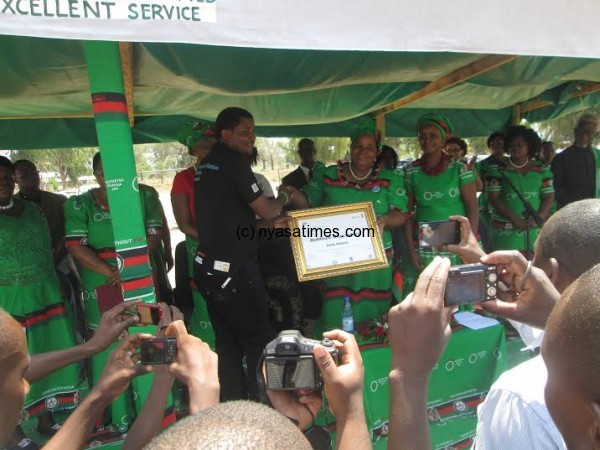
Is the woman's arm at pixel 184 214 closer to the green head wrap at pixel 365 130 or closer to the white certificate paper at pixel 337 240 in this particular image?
the white certificate paper at pixel 337 240

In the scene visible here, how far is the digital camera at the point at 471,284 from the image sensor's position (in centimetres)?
99

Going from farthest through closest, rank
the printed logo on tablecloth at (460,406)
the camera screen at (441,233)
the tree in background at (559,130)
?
1. the tree in background at (559,130)
2. the printed logo on tablecloth at (460,406)
3. the camera screen at (441,233)

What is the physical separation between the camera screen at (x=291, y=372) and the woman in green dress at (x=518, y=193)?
3771 mm

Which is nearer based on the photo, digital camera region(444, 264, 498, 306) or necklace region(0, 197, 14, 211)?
digital camera region(444, 264, 498, 306)

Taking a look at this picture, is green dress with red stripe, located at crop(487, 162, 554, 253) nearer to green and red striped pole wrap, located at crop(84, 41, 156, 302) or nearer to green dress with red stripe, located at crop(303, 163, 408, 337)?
green dress with red stripe, located at crop(303, 163, 408, 337)

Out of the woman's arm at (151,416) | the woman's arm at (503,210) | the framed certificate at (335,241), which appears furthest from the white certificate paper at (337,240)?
the woman's arm at (503,210)

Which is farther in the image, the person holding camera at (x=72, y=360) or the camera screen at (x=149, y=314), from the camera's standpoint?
the camera screen at (x=149, y=314)

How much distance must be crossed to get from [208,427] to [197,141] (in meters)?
2.74

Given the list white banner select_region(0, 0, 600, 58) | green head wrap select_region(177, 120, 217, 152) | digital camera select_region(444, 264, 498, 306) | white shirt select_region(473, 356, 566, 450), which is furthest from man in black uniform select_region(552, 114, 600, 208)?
white shirt select_region(473, 356, 566, 450)

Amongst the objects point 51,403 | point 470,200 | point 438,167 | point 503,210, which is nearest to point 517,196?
point 503,210

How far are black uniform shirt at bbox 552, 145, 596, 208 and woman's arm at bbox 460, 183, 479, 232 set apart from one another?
2388 mm

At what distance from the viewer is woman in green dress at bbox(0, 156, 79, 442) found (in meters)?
2.65

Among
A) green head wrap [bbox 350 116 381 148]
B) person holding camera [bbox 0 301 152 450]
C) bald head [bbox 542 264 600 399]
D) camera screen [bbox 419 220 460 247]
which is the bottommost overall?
person holding camera [bbox 0 301 152 450]

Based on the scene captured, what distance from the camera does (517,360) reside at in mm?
3297
